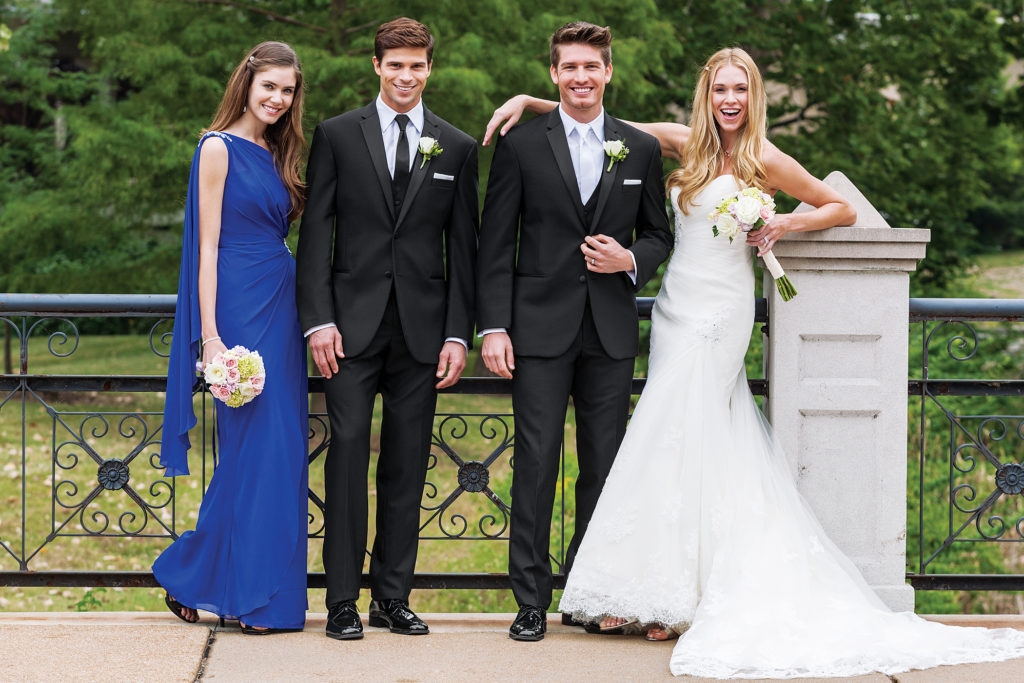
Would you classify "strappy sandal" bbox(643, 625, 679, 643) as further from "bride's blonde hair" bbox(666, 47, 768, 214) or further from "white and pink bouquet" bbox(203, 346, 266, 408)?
"white and pink bouquet" bbox(203, 346, 266, 408)

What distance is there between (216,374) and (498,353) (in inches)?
42.4

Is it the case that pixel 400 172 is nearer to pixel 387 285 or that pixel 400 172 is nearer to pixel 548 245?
pixel 387 285

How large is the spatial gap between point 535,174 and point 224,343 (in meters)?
1.40

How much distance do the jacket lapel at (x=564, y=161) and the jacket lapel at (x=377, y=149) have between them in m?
0.66

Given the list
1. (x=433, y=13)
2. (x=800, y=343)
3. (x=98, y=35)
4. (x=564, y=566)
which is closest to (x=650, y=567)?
(x=564, y=566)

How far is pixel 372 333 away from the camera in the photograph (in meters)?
4.35

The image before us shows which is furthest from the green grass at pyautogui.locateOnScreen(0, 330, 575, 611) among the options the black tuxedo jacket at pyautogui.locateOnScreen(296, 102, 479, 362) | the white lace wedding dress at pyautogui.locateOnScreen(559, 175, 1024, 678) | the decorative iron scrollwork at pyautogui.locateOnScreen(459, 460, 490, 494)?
the white lace wedding dress at pyautogui.locateOnScreen(559, 175, 1024, 678)

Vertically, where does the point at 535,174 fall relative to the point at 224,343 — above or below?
above

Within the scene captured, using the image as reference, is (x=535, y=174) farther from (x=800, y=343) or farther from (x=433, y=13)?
(x=433, y=13)

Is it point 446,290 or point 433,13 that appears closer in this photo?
point 446,290

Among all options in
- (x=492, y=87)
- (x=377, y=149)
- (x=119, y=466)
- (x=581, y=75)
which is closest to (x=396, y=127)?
(x=377, y=149)

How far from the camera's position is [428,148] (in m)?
4.31

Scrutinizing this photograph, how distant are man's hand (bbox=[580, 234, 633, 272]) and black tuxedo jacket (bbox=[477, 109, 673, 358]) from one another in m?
0.05

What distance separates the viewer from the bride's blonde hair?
179 inches
